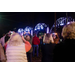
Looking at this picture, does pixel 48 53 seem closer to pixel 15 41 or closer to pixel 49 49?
pixel 49 49

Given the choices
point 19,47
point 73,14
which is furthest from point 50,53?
point 73,14

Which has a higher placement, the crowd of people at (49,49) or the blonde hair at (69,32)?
the blonde hair at (69,32)

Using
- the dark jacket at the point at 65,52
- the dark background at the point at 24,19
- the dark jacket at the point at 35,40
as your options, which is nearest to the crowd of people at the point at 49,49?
the dark jacket at the point at 65,52

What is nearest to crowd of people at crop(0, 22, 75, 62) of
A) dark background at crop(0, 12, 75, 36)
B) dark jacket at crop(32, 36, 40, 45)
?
dark jacket at crop(32, 36, 40, 45)

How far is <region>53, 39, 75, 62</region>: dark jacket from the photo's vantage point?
1125mm

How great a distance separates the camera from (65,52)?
44.5 inches

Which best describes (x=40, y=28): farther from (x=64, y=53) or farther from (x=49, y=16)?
(x=64, y=53)

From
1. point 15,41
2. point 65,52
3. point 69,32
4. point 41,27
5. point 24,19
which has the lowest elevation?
point 65,52

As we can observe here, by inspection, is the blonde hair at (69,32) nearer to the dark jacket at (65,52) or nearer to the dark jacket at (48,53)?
the dark jacket at (65,52)

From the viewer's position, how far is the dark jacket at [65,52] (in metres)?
1.12

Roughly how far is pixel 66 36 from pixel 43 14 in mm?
6733

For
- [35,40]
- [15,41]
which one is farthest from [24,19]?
[15,41]

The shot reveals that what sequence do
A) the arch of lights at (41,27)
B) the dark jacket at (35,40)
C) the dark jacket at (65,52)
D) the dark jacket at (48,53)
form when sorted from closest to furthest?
1. the dark jacket at (65,52)
2. the dark jacket at (48,53)
3. the dark jacket at (35,40)
4. the arch of lights at (41,27)

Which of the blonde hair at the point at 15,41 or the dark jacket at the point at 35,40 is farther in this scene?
the dark jacket at the point at 35,40
